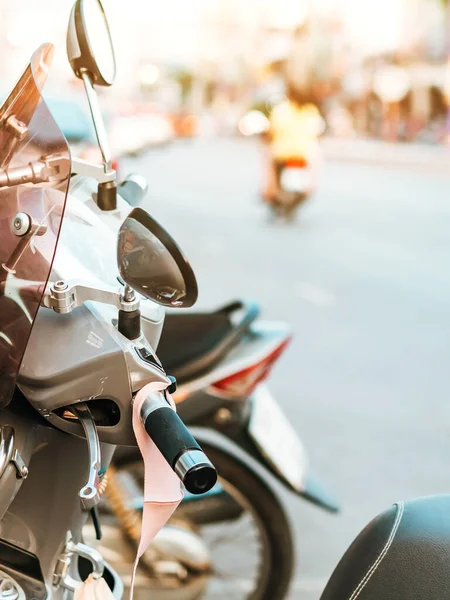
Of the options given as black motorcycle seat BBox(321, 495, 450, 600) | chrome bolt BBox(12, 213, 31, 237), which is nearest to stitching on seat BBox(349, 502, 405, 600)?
black motorcycle seat BBox(321, 495, 450, 600)

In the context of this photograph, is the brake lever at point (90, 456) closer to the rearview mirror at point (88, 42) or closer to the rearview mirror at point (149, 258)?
the rearview mirror at point (149, 258)

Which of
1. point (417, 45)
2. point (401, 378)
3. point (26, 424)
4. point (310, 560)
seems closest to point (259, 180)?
point (401, 378)

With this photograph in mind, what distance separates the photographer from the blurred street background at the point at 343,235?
117 inches

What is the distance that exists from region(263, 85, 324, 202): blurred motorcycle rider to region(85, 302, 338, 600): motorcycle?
6.00 meters

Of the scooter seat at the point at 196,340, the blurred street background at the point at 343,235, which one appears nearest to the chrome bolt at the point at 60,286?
the blurred street background at the point at 343,235

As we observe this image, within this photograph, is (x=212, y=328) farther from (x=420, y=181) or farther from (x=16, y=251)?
(x=420, y=181)

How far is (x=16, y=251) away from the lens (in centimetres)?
84

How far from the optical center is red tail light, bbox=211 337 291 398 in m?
1.76

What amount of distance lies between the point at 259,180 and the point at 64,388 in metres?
10.5

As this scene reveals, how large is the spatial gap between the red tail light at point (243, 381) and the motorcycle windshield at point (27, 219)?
3.11 ft

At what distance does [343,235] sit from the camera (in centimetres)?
706

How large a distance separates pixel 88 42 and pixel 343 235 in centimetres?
616

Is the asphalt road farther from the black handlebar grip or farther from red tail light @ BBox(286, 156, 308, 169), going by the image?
the black handlebar grip

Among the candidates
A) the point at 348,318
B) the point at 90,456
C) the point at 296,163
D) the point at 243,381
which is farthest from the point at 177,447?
the point at 296,163
